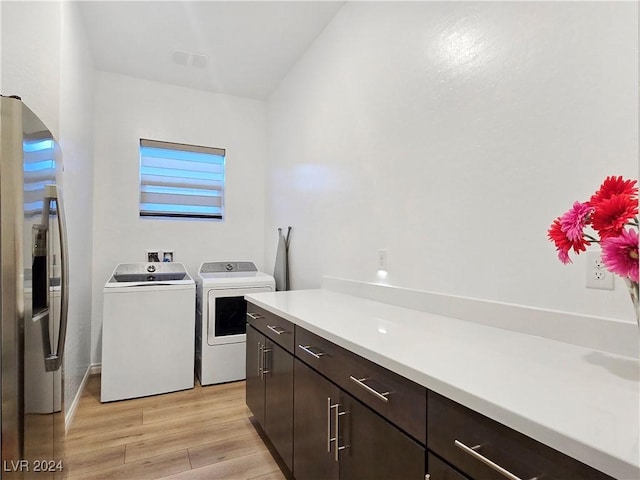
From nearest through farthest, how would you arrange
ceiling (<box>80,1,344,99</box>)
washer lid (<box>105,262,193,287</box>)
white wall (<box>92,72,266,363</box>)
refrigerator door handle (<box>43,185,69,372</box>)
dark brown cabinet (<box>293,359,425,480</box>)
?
dark brown cabinet (<box>293,359,425,480</box>)
refrigerator door handle (<box>43,185,69,372</box>)
ceiling (<box>80,1,344,99</box>)
washer lid (<box>105,262,193,287</box>)
white wall (<box>92,72,266,363</box>)

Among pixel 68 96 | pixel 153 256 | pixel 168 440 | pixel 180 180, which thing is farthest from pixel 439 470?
pixel 180 180

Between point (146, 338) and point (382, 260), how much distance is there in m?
2.00

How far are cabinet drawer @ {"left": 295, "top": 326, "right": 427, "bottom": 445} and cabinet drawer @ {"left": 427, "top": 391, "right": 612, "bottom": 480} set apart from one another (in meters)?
0.05

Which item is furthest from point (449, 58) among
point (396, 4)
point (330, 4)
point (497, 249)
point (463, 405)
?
point (463, 405)

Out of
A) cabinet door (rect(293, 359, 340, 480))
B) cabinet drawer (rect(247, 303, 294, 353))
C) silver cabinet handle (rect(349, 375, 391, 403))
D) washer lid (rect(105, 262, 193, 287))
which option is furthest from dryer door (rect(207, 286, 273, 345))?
silver cabinet handle (rect(349, 375, 391, 403))

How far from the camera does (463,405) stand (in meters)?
0.78

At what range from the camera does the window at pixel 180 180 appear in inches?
136

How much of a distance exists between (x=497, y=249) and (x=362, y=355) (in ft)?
2.23

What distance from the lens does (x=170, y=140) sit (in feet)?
11.5

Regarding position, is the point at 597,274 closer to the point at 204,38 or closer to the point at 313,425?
the point at 313,425

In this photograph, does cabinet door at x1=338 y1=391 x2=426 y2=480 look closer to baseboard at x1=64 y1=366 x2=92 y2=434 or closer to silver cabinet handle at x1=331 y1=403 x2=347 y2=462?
silver cabinet handle at x1=331 y1=403 x2=347 y2=462

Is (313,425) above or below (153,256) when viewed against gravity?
below

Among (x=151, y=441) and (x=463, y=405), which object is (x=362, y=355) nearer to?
(x=463, y=405)

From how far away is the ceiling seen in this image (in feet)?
7.85
